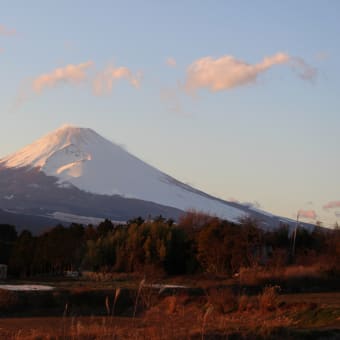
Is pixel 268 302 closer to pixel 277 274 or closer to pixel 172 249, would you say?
pixel 277 274

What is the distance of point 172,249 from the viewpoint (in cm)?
4438

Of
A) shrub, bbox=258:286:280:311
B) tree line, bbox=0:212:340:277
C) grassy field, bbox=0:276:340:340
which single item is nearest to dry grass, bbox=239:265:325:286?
grassy field, bbox=0:276:340:340

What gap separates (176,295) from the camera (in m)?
25.7

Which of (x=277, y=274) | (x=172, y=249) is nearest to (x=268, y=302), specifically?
(x=277, y=274)

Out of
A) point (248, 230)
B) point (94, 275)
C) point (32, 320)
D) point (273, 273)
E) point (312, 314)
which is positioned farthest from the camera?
point (248, 230)

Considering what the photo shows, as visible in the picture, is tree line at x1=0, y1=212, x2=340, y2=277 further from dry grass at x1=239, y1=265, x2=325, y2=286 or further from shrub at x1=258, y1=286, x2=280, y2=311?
shrub at x1=258, y1=286, x2=280, y2=311

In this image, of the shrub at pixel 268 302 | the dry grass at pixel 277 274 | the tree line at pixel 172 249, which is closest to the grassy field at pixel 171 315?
the shrub at pixel 268 302

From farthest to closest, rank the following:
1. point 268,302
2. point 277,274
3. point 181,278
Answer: point 181,278, point 277,274, point 268,302

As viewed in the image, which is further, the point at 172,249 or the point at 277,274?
the point at 172,249

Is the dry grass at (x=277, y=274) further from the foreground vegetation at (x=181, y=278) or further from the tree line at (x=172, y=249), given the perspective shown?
the tree line at (x=172, y=249)

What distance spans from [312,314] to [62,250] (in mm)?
30520

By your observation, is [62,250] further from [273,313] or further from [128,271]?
[273,313]

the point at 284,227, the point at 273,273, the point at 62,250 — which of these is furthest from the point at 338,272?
the point at 62,250

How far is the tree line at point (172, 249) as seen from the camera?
42094 millimetres
